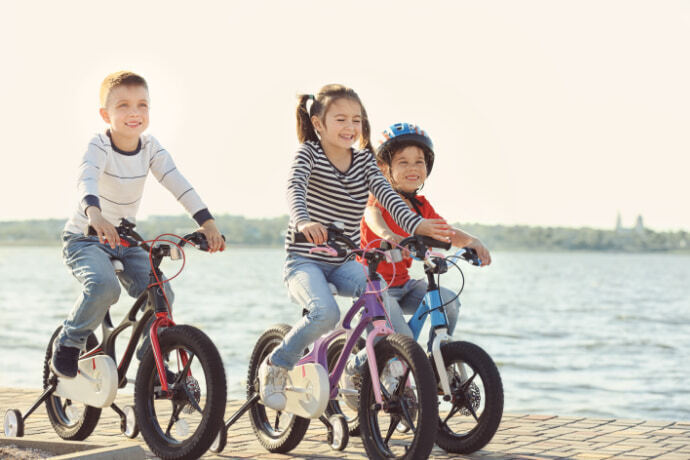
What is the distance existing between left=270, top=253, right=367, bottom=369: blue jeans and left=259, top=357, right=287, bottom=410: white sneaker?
0.06 meters

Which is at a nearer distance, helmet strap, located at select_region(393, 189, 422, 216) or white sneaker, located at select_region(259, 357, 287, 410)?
white sneaker, located at select_region(259, 357, 287, 410)

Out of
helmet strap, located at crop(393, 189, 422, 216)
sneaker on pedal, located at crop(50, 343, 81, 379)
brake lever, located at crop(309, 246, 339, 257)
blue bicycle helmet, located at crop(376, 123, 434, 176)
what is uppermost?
blue bicycle helmet, located at crop(376, 123, 434, 176)

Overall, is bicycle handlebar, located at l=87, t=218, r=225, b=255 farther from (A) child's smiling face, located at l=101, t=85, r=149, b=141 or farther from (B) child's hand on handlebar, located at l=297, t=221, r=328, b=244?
(B) child's hand on handlebar, located at l=297, t=221, r=328, b=244

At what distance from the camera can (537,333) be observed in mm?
26891

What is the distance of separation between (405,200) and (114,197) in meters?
1.59

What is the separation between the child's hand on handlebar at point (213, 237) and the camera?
209 inches

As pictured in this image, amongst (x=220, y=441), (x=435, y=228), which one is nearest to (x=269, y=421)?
(x=220, y=441)

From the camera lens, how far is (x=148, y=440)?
530 cm

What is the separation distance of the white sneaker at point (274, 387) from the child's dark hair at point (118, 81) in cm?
157

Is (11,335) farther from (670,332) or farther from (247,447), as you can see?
(247,447)

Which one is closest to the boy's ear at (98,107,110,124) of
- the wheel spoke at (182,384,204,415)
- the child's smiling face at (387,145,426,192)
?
the wheel spoke at (182,384,204,415)

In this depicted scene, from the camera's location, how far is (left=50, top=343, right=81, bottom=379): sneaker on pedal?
18.9ft

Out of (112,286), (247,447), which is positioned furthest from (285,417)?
(112,286)

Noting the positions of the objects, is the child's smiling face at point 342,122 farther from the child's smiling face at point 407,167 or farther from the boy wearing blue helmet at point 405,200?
the child's smiling face at point 407,167
